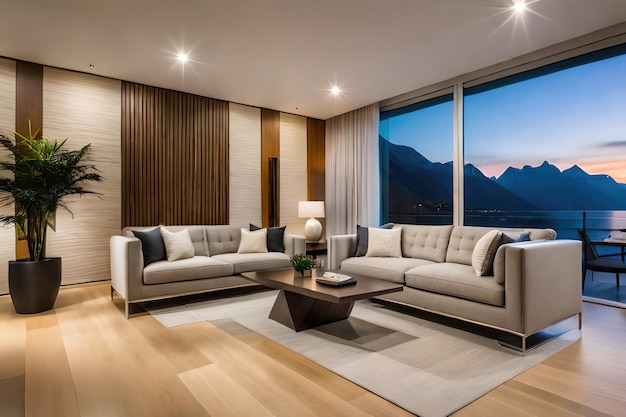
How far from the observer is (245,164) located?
5.80m

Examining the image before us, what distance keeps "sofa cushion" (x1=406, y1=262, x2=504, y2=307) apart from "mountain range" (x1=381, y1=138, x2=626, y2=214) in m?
1.96

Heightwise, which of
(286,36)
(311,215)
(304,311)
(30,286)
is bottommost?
(304,311)

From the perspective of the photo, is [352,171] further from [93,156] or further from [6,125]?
[6,125]

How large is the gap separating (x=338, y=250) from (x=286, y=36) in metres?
2.33

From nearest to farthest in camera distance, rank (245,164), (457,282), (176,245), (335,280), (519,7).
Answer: (335,280) < (457,282) < (519,7) < (176,245) < (245,164)

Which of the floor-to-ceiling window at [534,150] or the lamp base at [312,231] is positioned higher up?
the floor-to-ceiling window at [534,150]

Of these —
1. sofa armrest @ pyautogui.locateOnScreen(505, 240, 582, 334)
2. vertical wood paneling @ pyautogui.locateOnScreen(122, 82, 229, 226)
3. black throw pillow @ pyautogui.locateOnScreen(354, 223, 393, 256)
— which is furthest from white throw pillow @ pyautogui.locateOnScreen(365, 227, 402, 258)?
vertical wood paneling @ pyautogui.locateOnScreen(122, 82, 229, 226)

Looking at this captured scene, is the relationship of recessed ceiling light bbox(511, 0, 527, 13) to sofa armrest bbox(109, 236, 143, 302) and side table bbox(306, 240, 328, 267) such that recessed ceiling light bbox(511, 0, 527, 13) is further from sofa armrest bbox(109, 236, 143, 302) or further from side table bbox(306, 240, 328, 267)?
sofa armrest bbox(109, 236, 143, 302)

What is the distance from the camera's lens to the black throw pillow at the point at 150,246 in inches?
147

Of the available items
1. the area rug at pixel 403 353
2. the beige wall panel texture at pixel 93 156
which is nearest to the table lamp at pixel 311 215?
the area rug at pixel 403 353

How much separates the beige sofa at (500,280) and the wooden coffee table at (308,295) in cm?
41

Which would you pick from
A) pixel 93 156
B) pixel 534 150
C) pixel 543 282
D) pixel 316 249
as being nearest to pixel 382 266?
pixel 543 282

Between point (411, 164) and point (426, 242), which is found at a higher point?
point (411, 164)

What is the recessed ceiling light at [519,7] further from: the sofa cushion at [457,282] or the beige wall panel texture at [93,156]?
the beige wall panel texture at [93,156]
